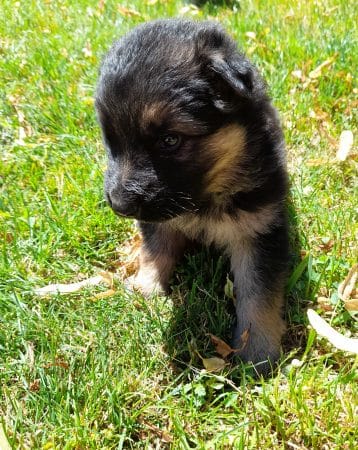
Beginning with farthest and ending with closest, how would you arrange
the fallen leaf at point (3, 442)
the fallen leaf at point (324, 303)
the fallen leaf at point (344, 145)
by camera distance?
1. the fallen leaf at point (344, 145)
2. the fallen leaf at point (324, 303)
3. the fallen leaf at point (3, 442)

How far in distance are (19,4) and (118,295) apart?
13.4 feet

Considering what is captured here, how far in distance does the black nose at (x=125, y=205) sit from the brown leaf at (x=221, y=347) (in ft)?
2.49

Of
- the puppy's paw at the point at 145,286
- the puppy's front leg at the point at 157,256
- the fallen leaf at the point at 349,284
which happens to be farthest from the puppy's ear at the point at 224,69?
the puppy's paw at the point at 145,286

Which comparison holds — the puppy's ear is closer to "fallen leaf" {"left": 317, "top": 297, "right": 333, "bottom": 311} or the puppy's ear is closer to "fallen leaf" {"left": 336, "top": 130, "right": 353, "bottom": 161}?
"fallen leaf" {"left": 317, "top": 297, "right": 333, "bottom": 311}

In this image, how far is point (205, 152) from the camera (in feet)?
7.33

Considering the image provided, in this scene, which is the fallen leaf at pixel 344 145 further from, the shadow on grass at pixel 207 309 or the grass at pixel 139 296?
the shadow on grass at pixel 207 309

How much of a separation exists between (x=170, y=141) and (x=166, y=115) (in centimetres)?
11

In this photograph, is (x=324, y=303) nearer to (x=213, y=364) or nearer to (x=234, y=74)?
(x=213, y=364)

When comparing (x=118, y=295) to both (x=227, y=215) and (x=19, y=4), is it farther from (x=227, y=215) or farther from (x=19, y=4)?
(x=19, y=4)

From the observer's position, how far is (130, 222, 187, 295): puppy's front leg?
2893 mm

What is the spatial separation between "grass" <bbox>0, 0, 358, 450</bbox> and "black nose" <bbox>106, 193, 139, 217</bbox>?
657 mm

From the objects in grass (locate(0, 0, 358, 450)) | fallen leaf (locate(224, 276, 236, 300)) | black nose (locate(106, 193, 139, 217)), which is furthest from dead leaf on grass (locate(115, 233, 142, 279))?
black nose (locate(106, 193, 139, 217))

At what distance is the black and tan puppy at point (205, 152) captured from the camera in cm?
212

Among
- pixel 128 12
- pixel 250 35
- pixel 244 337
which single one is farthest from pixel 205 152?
pixel 128 12
